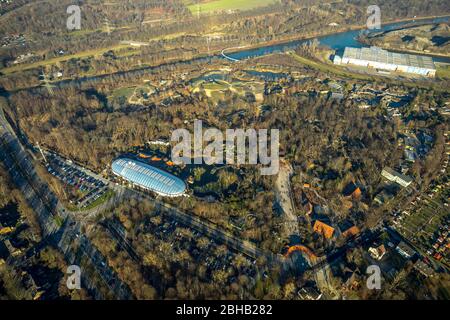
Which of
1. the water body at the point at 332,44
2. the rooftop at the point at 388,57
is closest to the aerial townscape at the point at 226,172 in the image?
the rooftop at the point at 388,57

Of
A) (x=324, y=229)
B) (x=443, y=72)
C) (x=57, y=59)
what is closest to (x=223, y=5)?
(x=57, y=59)

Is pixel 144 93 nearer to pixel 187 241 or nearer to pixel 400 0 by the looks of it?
pixel 187 241

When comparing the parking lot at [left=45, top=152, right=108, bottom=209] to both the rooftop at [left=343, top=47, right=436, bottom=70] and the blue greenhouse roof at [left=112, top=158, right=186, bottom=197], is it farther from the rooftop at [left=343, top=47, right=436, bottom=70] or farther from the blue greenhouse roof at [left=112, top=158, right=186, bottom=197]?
the rooftop at [left=343, top=47, right=436, bottom=70]

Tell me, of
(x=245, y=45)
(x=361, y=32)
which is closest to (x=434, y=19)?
(x=361, y=32)

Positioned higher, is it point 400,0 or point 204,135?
point 400,0

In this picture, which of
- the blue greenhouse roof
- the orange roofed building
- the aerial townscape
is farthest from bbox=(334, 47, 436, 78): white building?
the blue greenhouse roof
